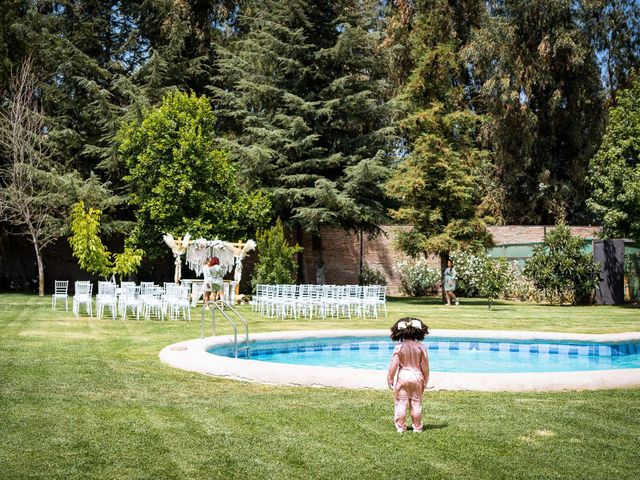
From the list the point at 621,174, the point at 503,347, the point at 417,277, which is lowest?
the point at 503,347

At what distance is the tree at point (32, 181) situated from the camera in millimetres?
29547

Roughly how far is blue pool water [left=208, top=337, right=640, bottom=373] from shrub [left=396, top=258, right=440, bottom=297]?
60.0 feet

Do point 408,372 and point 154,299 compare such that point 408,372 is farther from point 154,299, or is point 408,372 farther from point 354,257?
point 354,257

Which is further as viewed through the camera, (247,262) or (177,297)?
(247,262)

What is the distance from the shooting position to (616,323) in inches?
728

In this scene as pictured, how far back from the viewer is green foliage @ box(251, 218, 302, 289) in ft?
87.8

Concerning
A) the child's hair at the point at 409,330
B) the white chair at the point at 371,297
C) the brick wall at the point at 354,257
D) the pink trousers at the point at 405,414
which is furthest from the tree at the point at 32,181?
the pink trousers at the point at 405,414

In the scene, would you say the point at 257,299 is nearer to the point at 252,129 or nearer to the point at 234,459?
the point at 252,129

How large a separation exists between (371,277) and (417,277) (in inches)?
84.6

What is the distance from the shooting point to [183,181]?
93.8ft

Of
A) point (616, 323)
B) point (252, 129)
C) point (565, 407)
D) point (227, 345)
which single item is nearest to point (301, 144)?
point (252, 129)

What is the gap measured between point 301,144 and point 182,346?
1943 cm

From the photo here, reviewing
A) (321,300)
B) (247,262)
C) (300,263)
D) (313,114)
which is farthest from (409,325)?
(247,262)

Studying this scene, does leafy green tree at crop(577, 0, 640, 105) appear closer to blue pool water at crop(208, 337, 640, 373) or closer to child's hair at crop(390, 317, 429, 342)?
blue pool water at crop(208, 337, 640, 373)
